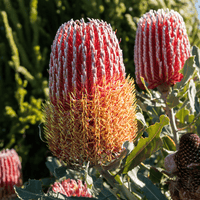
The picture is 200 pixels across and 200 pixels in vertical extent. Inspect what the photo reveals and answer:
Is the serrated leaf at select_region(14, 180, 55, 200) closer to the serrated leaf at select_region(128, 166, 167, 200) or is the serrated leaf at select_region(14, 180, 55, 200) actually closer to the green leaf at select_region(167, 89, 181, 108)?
the serrated leaf at select_region(128, 166, 167, 200)

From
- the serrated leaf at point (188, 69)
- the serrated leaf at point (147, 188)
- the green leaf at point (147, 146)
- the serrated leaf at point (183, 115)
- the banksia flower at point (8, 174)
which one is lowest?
the banksia flower at point (8, 174)

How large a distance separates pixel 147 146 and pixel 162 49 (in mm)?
435

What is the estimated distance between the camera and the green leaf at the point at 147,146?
689mm

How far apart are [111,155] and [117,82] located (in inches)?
8.5

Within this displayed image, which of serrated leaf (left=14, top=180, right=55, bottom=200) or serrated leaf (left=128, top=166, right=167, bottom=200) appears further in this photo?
serrated leaf (left=128, top=166, right=167, bottom=200)

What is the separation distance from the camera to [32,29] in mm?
2957

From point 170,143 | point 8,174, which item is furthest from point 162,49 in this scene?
point 8,174

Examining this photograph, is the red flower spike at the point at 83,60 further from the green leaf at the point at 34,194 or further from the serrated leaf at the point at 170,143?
the serrated leaf at the point at 170,143

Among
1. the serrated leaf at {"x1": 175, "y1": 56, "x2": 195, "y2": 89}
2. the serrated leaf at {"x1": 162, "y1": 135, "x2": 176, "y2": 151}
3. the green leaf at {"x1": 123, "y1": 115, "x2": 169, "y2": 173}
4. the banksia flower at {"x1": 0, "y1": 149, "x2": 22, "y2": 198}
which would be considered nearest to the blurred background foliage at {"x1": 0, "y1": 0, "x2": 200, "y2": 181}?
the banksia flower at {"x1": 0, "y1": 149, "x2": 22, "y2": 198}

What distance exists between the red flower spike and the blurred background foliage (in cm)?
213

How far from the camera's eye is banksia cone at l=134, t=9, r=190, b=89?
3.08ft

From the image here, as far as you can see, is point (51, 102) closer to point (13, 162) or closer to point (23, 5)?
point (13, 162)

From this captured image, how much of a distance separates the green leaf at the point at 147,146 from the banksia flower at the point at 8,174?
4.52ft

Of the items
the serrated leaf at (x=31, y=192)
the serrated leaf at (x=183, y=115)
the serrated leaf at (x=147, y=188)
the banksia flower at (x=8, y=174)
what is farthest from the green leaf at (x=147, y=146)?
the banksia flower at (x=8, y=174)
